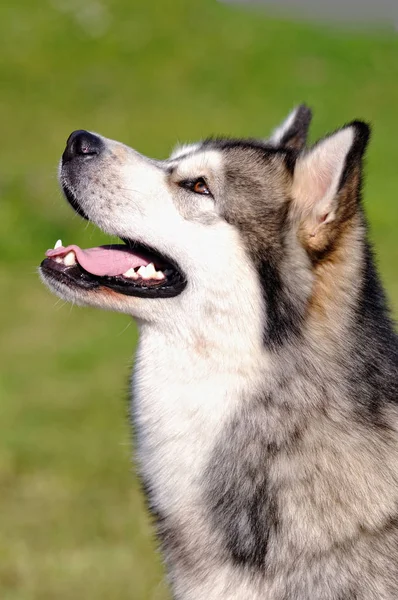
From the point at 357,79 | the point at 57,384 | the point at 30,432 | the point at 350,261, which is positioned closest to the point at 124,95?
the point at 357,79

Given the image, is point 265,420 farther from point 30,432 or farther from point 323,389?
point 30,432

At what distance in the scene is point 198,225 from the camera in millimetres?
3918

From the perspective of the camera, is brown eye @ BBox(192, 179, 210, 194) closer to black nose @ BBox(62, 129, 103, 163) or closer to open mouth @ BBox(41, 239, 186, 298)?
open mouth @ BBox(41, 239, 186, 298)

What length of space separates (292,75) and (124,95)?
4380 millimetres

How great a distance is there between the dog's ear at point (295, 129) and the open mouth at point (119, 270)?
35.6 inches

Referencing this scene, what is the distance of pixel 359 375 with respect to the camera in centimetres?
369

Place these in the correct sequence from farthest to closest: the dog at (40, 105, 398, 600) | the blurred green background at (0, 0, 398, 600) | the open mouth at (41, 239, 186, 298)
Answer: the blurred green background at (0, 0, 398, 600) < the open mouth at (41, 239, 186, 298) < the dog at (40, 105, 398, 600)

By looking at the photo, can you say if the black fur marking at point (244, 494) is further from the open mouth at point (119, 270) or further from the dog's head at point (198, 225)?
the open mouth at point (119, 270)

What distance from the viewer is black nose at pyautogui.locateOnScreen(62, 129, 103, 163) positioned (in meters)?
4.02

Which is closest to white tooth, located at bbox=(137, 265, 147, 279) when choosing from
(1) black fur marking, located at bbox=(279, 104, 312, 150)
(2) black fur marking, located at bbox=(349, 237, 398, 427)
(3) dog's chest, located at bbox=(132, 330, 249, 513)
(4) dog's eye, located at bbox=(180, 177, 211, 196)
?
(3) dog's chest, located at bbox=(132, 330, 249, 513)

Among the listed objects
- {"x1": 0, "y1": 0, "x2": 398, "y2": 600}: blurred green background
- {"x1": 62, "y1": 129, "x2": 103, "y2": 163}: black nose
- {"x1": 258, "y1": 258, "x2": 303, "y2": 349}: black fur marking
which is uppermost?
{"x1": 62, "y1": 129, "x2": 103, "y2": 163}: black nose

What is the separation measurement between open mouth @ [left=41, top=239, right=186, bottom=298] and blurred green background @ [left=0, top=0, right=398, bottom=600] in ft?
2.49

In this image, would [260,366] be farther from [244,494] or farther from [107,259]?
[107,259]

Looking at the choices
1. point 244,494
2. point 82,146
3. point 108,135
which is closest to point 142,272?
point 82,146
